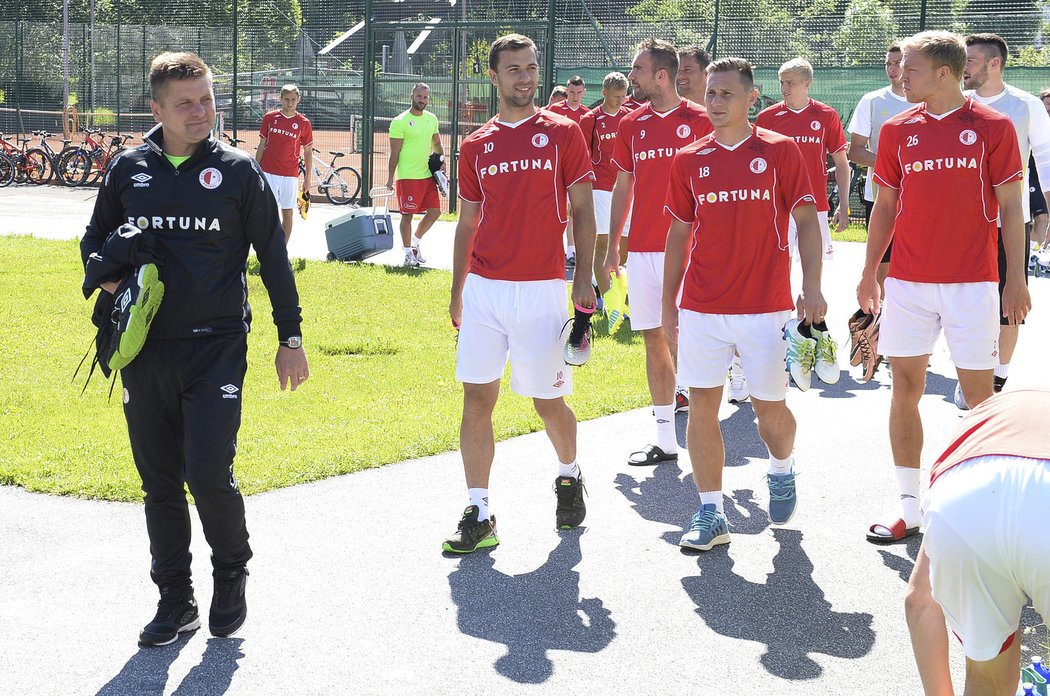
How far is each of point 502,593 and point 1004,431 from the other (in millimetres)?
2670

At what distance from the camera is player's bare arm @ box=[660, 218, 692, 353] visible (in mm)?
5500

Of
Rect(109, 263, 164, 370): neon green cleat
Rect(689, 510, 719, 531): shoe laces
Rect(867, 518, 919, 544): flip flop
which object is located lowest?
Rect(867, 518, 919, 544): flip flop

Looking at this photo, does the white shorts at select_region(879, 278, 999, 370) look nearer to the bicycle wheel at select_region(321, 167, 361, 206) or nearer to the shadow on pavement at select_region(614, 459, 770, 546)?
the shadow on pavement at select_region(614, 459, 770, 546)

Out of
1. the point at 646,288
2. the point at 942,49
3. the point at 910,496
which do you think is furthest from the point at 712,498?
the point at 942,49

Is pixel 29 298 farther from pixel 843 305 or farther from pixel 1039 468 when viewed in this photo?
pixel 1039 468

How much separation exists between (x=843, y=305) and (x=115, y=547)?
28.3 feet

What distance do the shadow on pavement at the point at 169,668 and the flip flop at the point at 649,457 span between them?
3.00m

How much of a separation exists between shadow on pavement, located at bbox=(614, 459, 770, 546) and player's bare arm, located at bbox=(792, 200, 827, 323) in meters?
1.15

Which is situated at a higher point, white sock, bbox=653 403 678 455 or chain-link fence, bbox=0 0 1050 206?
chain-link fence, bbox=0 0 1050 206

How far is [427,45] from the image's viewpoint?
23.6 meters

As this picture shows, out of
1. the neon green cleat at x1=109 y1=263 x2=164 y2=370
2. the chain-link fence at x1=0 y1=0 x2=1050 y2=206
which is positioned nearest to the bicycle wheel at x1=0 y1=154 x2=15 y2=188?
the chain-link fence at x1=0 y1=0 x2=1050 y2=206

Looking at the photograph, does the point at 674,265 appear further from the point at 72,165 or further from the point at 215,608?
the point at 72,165

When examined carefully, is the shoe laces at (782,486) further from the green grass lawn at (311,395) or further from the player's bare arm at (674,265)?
the green grass lawn at (311,395)

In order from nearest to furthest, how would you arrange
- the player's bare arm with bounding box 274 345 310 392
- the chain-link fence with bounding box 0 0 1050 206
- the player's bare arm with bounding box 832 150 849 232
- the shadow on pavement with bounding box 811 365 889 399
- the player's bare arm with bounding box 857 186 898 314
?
the player's bare arm with bounding box 274 345 310 392
the player's bare arm with bounding box 857 186 898 314
the shadow on pavement with bounding box 811 365 889 399
the player's bare arm with bounding box 832 150 849 232
the chain-link fence with bounding box 0 0 1050 206
